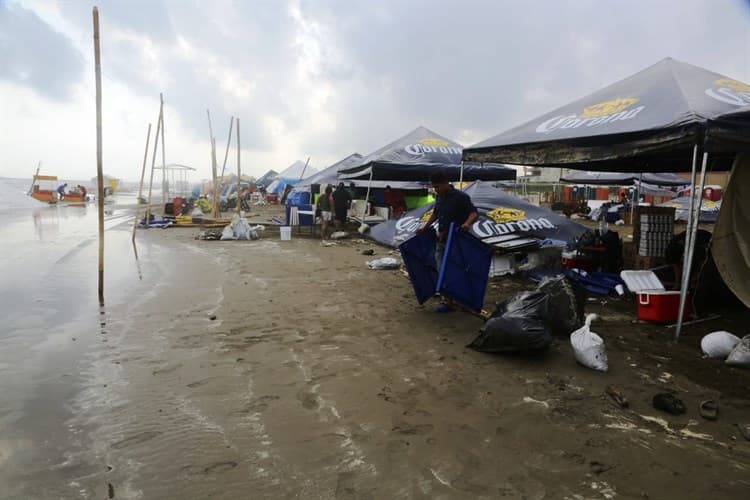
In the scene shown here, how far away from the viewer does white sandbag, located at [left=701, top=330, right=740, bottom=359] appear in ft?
13.6

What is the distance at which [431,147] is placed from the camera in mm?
14133

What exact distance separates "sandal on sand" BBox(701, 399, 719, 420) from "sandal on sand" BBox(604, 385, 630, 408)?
466 millimetres

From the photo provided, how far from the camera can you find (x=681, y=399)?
11.2 ft

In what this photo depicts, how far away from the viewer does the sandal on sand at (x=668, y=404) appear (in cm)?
320

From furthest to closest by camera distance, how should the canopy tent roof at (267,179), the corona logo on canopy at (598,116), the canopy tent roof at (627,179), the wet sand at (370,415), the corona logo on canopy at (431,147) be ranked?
the canopy tent roof at (267,179) < the canopy tent roof at (627,179) < the corona logo on canopy at (431,147) < the corona logo on canopy at (598,116) < the wet sand at (370,415)

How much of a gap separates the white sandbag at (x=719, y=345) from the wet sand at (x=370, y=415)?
8.1 inches

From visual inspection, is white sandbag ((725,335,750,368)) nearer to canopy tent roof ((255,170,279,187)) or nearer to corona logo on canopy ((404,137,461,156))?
corona logo on canopy ((404,137,461,156))

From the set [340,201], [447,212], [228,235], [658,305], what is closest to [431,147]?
[340,201]

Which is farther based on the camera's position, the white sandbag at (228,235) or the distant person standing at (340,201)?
the distant person standing at (340,201)

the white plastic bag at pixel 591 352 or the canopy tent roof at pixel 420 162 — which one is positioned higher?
the canopy tent roof at pixel 420 162

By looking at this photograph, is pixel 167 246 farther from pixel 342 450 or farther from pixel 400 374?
pixel 342 450

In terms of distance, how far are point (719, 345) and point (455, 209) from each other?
2.90 meters

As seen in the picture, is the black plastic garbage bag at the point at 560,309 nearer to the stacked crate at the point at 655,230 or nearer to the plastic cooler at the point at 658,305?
the plastic cooler at the point at 658,305

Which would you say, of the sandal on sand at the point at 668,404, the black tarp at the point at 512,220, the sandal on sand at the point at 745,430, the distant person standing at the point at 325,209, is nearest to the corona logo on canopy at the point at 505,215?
the black tarp at the point at 512,220
